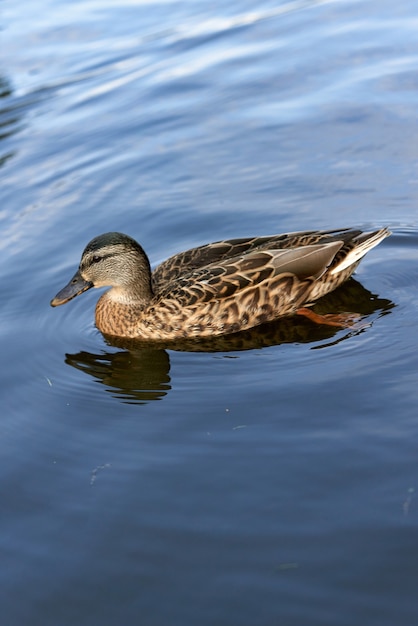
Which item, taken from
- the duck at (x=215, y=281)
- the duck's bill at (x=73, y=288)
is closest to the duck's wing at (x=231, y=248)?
the duck at (x=215, y=281)

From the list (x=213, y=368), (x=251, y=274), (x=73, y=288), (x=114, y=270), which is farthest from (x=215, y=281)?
(x=73, y=288)

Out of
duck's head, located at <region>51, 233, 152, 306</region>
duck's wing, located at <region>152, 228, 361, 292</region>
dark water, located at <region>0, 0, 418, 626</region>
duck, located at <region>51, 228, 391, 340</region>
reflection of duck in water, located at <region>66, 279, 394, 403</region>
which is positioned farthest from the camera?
duck's wing, located at <region>152, 228, 361, 292</region>

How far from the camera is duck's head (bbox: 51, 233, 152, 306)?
26.1ft

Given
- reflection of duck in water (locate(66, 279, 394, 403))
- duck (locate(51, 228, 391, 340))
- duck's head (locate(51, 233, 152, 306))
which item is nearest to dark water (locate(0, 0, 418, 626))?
reflection of duck in water (locate(66, 279, 394, 403))

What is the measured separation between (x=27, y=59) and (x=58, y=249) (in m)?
6.40

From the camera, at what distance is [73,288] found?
807cm

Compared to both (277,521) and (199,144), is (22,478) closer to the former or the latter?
(277,521)

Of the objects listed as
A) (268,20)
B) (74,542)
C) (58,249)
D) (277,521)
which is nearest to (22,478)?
(74,542)

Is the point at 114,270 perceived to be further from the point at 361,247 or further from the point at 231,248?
the point at 361,247

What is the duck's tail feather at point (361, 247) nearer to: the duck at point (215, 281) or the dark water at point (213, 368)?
the duck at point (215, 281)

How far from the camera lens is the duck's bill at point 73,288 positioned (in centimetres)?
802

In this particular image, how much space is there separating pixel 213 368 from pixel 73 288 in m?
1.63

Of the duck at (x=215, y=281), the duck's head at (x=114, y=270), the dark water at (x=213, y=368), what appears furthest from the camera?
the duck's head at (x=114, y=270)

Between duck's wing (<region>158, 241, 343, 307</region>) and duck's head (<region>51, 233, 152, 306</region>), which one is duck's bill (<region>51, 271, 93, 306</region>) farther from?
duck's wing (<region>158, 241, 343, 307</region>)
